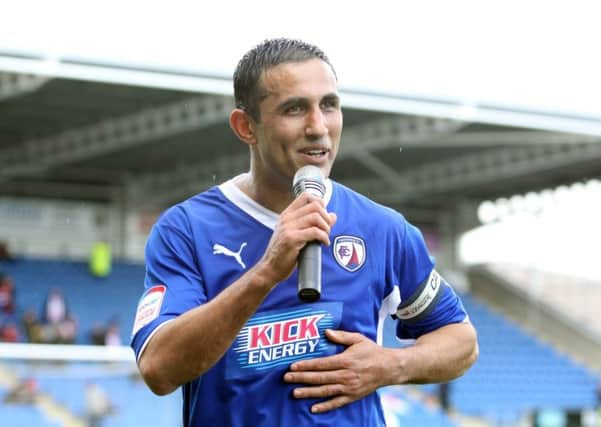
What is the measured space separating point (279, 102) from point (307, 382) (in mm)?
663

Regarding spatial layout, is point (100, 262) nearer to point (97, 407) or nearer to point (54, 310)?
point (54, 310)

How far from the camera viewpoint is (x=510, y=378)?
21672mm

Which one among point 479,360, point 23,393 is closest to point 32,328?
point 23,393

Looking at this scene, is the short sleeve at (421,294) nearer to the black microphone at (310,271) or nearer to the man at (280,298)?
the man at (280,298)

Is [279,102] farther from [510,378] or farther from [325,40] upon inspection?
[510,378]

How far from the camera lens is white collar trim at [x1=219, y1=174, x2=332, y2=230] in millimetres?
2746

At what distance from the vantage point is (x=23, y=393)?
9.67m

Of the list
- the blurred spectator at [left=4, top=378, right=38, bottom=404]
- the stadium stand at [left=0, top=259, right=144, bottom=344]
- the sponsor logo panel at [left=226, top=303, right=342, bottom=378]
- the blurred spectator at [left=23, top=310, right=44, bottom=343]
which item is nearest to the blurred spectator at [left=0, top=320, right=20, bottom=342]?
the blurred spectator at [left=23, top=310, right=44, bottom=343]

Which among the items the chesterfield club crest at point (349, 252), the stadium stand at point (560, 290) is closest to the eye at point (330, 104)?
the chesterfield club crest at point (349, 252)

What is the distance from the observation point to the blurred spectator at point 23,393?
9.60 metres

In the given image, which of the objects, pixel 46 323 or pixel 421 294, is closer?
pixel 421 294

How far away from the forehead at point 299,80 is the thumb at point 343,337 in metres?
0.56

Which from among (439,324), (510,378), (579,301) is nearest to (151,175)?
(510,378)

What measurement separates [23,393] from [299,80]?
7.68m
